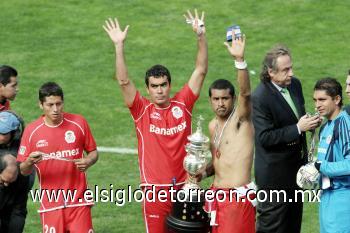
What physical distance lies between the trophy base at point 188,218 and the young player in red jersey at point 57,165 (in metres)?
1.02

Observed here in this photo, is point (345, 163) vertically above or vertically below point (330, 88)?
below

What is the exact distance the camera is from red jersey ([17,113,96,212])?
10.9m

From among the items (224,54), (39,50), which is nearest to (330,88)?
(224,54)

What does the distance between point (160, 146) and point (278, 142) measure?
123 centimetres

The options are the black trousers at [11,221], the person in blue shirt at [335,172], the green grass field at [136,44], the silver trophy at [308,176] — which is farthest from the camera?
the green grass field at [136,44]

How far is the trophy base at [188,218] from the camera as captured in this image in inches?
410

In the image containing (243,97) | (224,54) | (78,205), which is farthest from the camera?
(224,54)

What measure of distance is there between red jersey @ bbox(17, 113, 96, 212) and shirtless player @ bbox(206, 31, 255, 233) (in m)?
1.50

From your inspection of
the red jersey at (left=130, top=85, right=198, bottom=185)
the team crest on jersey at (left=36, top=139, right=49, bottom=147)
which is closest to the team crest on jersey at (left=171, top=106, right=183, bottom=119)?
the red jersey at (left=130, top=85, right=198, bottom=185)

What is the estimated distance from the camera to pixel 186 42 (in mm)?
18109

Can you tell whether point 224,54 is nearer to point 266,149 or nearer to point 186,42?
point 186,42

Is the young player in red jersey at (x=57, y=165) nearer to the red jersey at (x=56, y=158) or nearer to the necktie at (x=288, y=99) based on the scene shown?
the red jersey at (x=56, y=158)

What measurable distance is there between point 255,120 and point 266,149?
328 mm

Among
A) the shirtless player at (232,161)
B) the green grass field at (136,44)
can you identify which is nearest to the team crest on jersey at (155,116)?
the shirtless player at (232,161)
